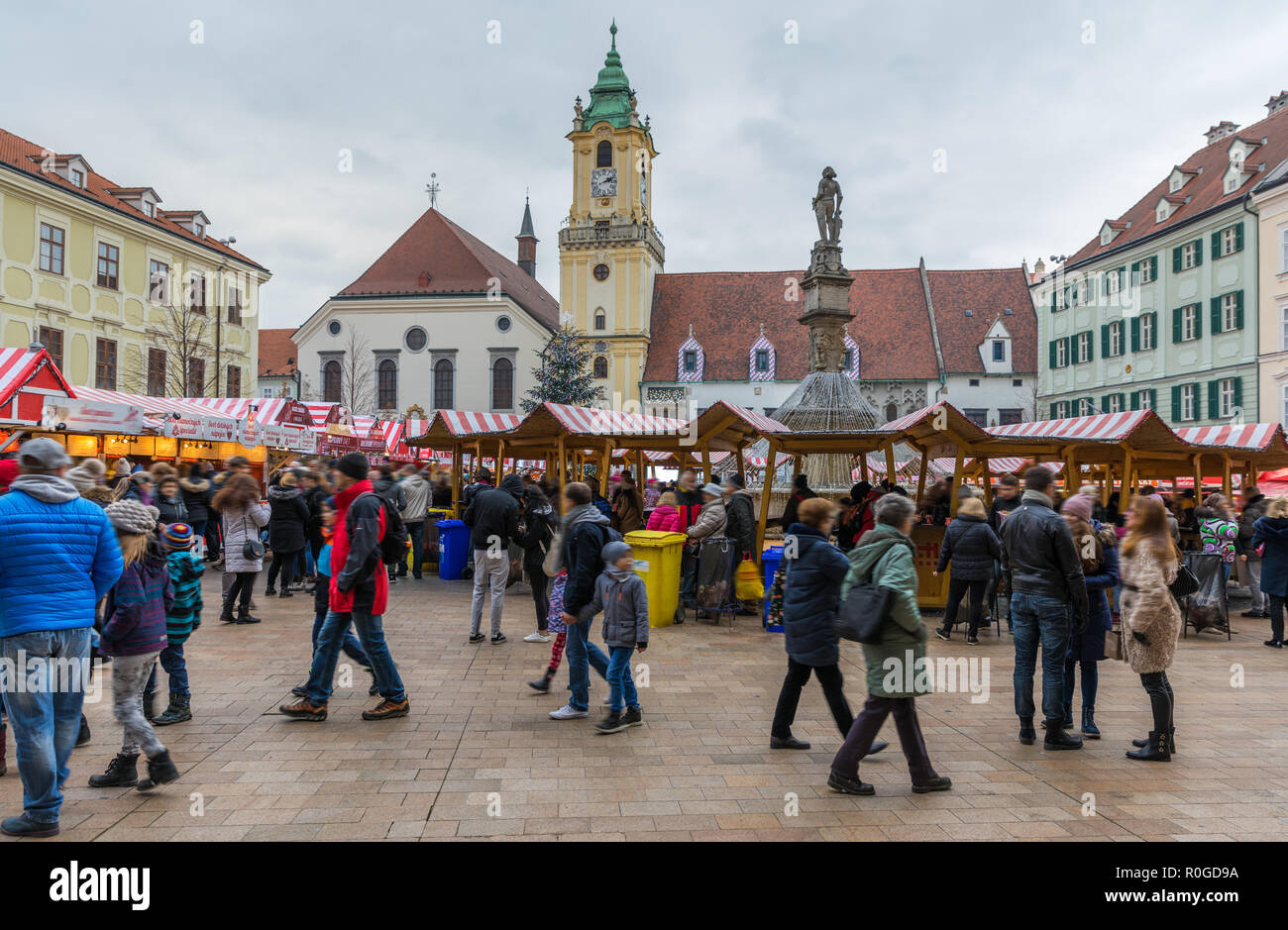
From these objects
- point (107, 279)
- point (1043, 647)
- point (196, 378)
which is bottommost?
point (1043, 647)

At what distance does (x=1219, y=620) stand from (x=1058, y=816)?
26.2ft

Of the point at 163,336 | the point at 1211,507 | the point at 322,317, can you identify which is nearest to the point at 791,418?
the point at 1211,507

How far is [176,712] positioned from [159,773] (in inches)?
60.5

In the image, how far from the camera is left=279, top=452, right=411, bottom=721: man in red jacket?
6.33 meters

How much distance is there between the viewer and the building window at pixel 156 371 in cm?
3597

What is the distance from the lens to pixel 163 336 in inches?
1426

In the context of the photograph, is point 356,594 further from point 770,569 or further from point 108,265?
point 108,265

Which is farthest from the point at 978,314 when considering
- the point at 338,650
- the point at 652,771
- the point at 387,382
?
the point at 652,771

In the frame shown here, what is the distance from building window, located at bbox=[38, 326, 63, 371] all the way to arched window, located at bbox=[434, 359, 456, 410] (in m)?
25.8

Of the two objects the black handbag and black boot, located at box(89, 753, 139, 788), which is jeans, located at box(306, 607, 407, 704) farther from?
the black handbag

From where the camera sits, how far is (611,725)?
6.27 meters

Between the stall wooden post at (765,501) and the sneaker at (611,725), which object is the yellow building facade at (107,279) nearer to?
the stall wooden post at (765,501)

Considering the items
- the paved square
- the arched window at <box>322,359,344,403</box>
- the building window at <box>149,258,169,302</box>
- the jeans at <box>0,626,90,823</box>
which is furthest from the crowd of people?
the arched window at <box>322,359,344,403</box>

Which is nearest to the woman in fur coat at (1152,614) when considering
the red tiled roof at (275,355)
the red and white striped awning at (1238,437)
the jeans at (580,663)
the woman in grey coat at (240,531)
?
the jeans at (580,663)
